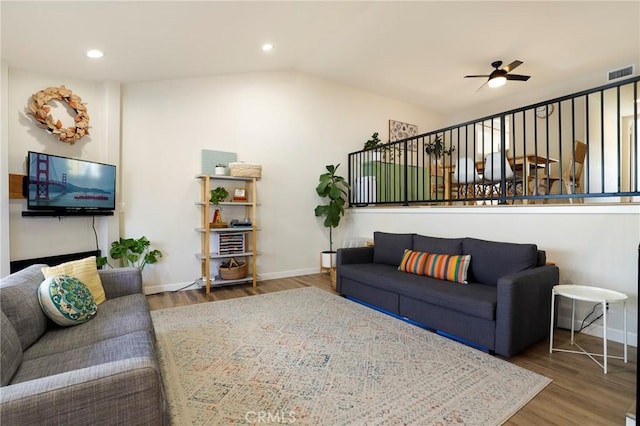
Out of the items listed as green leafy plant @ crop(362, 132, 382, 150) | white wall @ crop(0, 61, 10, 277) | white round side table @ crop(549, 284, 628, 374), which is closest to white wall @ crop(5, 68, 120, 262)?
white wall @ crop(0, 61, 10, 277)

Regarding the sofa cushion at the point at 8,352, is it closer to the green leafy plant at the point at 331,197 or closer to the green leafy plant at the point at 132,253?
the green leafy plant at the point at 132,253

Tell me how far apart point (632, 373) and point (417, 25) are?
395 cm

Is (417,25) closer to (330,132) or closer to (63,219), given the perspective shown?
(330,132)

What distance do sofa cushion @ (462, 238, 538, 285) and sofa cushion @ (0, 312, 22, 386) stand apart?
3.17 m

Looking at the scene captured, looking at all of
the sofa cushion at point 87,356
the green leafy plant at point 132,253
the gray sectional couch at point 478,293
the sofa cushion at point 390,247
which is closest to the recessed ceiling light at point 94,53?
the green leafy plant at point 132,253

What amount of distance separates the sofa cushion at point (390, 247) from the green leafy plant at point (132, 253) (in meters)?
2.80

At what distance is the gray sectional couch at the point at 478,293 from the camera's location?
2209 millimetres

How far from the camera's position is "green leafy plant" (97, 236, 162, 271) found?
357 centimetres

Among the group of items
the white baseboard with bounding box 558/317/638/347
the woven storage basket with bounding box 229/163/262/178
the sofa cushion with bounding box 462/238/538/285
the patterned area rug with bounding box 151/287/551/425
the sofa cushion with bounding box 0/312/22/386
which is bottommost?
the patterned area rug with bounding box 151/287/551/425

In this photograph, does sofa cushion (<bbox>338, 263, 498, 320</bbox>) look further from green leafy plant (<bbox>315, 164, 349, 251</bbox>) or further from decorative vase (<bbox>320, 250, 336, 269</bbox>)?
green leafy plant (<bbox>315, 164, 349, 251</bbox>)

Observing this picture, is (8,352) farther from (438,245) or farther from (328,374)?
(438,245)

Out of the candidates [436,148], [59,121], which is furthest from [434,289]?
[59,121]

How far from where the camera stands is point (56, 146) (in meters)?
3.43

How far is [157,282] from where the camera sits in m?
4.07
